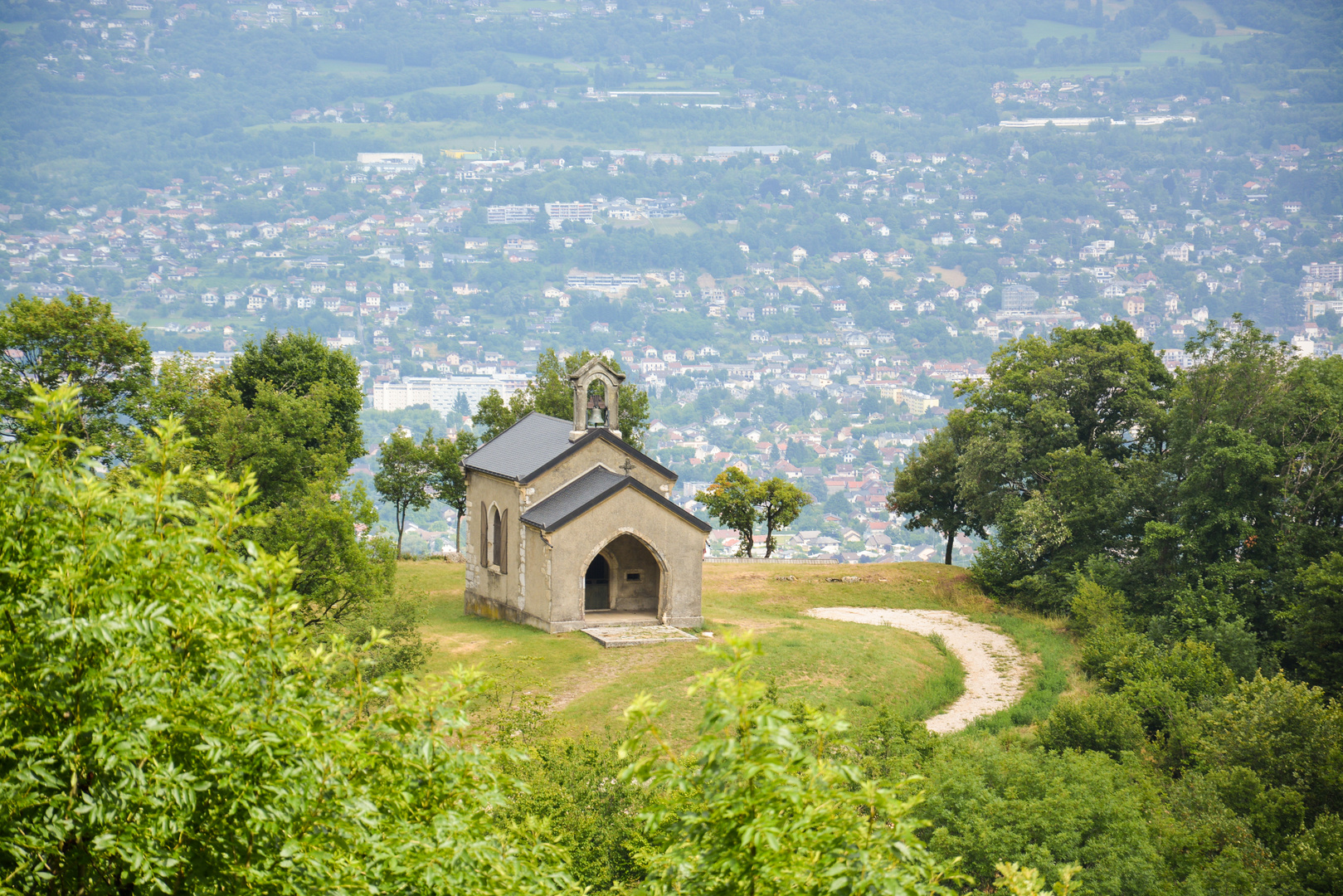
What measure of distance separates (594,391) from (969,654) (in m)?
15.5

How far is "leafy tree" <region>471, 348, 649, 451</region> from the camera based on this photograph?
50531mm

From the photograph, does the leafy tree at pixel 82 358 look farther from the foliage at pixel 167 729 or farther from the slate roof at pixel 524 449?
the foliage at pixel 167 729

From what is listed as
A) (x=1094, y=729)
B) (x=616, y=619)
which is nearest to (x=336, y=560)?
(x=616, y=619)

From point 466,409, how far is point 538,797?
6247 inches

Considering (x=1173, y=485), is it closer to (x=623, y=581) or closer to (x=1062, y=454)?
(x=1062, y=454)

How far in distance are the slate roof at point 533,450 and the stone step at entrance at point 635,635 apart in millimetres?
4764

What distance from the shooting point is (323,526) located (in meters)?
25.6

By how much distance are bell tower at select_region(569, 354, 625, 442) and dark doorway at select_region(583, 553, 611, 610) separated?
14.1ft

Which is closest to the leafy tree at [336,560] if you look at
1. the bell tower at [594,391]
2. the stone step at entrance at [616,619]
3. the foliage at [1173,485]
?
the stone step at entrance at [616,619]

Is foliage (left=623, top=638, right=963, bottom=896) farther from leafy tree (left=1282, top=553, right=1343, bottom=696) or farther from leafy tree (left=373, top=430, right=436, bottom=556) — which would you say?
leafy tree (left=373, top=430, right=436, bottom=556)

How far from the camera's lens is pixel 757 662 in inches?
1157

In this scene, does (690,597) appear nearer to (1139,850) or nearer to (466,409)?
(1139,850)

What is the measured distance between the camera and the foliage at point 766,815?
682 centimetres

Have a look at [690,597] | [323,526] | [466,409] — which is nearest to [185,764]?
[323,526]
